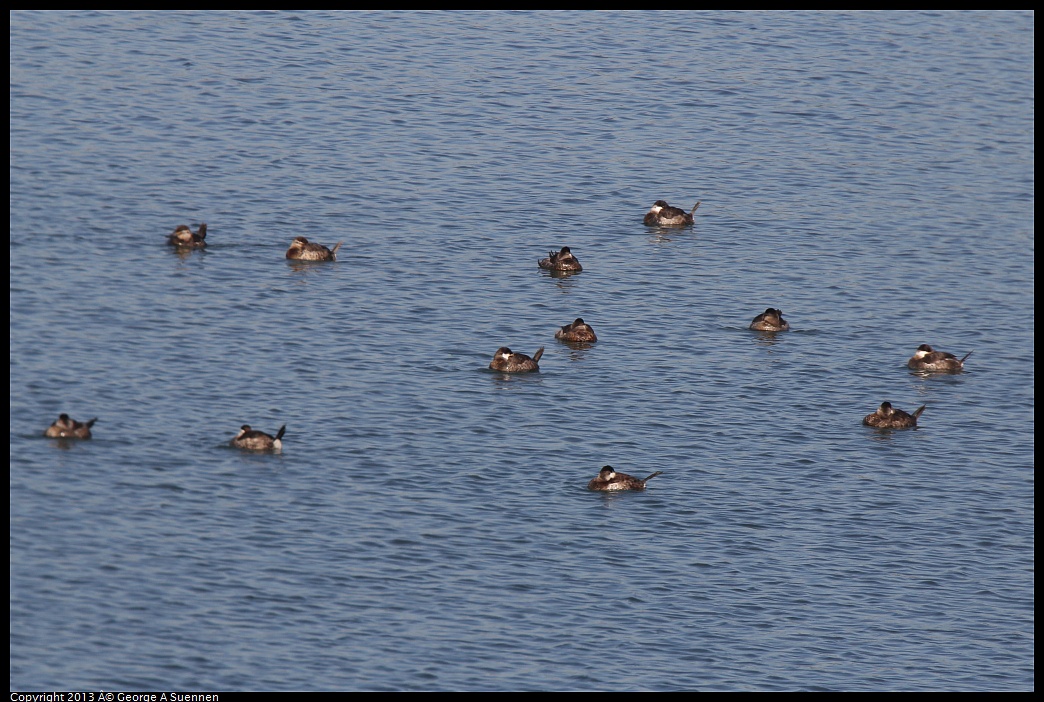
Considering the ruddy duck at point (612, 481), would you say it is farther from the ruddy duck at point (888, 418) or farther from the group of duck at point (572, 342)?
the ruddy duck at point (888, 418)

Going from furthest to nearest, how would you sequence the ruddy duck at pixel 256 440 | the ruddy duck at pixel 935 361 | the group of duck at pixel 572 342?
the ruddy duck at pixel 935 361
the ruddy duck at pixel 256 440
the group of duck at pixel 572 342

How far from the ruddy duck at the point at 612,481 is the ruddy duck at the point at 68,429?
960 centimetres

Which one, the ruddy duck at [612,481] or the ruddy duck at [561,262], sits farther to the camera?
the ruddy duck at [561,262]

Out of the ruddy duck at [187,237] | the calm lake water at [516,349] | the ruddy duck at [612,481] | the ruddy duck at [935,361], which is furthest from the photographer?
the ruddy duck at [187,237]

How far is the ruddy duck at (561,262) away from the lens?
43469mm

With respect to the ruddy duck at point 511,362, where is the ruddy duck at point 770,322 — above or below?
above

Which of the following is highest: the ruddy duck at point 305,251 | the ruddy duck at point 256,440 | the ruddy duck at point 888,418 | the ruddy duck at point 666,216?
the ruddy duck at point 666,216

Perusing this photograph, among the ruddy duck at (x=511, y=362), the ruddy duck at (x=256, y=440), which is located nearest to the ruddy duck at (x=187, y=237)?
the ruddy duck at (x=511, y=362)

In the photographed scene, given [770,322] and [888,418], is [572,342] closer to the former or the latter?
[770,322]

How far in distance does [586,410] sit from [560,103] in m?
26.5

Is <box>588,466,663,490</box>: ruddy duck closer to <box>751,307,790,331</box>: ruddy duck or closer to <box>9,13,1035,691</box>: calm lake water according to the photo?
<box>9,13,1035,691</box>: calm lake water

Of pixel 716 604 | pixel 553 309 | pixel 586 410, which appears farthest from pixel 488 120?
pixel 716 604

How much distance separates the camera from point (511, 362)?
3675 cm

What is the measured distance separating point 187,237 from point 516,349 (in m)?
10.0
